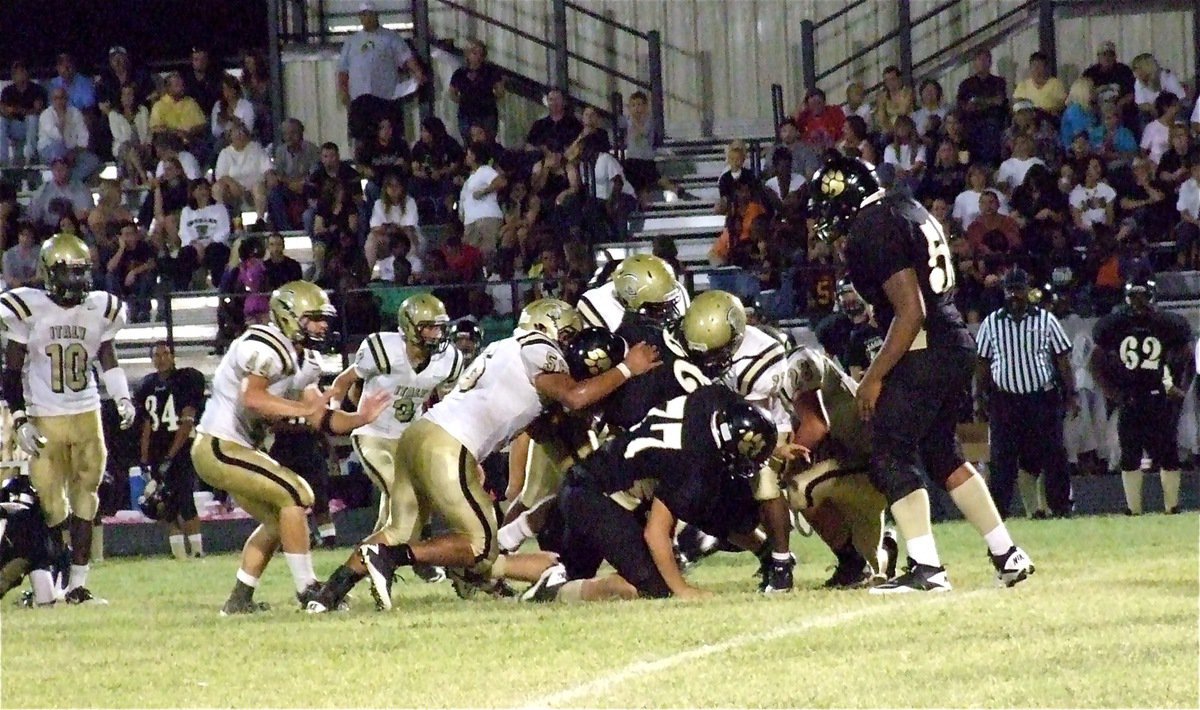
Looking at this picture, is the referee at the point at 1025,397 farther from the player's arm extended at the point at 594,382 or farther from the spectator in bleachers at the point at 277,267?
the spectator in bleachers at the point at 277,267

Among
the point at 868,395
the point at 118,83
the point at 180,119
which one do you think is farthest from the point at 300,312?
the point at 118,83

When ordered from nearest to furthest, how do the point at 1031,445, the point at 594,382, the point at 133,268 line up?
the point at 594,382 < the point at 1031,445 < the point at 133,268

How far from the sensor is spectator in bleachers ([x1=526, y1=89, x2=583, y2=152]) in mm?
17938

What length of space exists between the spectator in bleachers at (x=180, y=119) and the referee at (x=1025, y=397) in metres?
8.19

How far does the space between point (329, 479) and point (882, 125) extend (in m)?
5.81

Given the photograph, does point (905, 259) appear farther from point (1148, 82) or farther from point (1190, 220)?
point (1148, 82)

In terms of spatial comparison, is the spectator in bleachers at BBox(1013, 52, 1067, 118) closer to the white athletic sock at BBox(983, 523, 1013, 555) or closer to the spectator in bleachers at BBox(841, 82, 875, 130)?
the spectator in bleachers at BBox(841, 82, 875, 130)

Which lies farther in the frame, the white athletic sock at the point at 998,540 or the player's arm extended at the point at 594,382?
the player's arm extended at the point at 594,382

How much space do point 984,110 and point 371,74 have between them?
213 inches

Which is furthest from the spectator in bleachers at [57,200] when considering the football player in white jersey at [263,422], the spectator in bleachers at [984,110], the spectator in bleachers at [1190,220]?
the football player in white jersey at [263,422]

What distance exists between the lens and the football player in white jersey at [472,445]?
892 centimetres

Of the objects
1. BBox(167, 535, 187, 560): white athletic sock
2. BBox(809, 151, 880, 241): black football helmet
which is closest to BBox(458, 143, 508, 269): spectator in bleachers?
BBox(167, 535, 187, 560): white athletic sock

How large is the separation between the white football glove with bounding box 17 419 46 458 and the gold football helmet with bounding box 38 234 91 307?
716 mm

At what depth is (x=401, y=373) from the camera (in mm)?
10766
